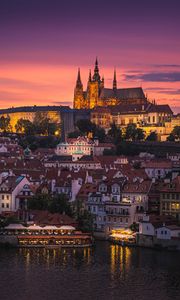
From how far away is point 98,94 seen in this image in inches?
7343

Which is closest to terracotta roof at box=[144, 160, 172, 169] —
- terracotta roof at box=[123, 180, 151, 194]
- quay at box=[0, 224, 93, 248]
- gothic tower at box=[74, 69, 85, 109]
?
terracotta roof at box=[123, 180, 151, 194]

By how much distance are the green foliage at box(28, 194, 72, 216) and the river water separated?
17.0 feet

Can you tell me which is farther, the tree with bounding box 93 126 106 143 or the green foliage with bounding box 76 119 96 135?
the green foliage with bounding box 76 119 96 135

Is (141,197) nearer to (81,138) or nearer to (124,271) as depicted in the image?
(124,271)

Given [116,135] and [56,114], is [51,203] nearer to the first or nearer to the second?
[116,135]

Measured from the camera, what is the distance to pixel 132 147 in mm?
117562

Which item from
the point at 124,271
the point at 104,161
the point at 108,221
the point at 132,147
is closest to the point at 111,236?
the point at 108,221

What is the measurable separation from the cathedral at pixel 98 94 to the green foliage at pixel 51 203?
116m

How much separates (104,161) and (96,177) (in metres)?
28.1

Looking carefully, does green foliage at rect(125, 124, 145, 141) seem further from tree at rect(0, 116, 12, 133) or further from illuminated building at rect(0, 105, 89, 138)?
tree at rect(0, 116, 12, 133)

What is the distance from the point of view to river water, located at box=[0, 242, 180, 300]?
40875 millimetres

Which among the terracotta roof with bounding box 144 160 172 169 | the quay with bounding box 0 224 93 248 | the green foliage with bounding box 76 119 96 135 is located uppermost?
the green foliage with bounding box 76 119 96 135

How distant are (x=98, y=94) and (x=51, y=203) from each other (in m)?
129

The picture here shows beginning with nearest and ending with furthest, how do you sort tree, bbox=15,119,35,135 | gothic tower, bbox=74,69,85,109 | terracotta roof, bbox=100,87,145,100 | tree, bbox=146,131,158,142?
tree, bbox=146,131,158,142
tree, bbox=15,119,35,135
terracotta roof, bbox=100,87,145,100
gothic tower, bbox=74,69,85,109
